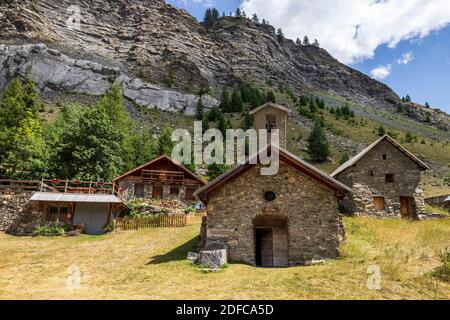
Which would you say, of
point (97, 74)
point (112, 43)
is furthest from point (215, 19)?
point (97, 74)

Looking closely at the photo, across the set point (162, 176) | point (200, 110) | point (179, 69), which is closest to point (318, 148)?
point (200, 110)

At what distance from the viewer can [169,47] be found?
415ft

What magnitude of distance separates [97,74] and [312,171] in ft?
316

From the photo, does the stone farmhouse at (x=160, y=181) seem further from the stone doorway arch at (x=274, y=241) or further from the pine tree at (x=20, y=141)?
the stone doorway arch at (x=274, y=241)

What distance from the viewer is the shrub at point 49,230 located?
24156 mm

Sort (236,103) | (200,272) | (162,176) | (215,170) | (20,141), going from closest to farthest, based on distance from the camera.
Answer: (200,272) → (20,141) → (162,176) → (215,170) → (236,103)

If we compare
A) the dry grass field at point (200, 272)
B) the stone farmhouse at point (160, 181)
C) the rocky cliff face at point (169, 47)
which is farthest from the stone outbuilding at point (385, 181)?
the rocky cliff face at point (169, 47)

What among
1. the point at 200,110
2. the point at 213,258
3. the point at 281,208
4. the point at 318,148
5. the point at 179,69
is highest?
the point at 179,69

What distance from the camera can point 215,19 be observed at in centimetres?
17462

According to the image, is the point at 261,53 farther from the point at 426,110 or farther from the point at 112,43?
the point at 426,110

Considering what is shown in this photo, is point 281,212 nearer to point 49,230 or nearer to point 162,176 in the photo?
point 49,230

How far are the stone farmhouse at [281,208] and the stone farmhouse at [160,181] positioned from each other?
24.7 m

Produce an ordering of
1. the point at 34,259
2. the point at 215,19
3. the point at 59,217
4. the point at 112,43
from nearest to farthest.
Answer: the point at 34,259, the point at 59,217, the point at 112,43, the point at 215,19

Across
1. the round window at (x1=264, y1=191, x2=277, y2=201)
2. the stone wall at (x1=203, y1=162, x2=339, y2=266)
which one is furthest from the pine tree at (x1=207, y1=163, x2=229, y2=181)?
the round window at (x1=264, y1=191, x2=277, y2=201)
